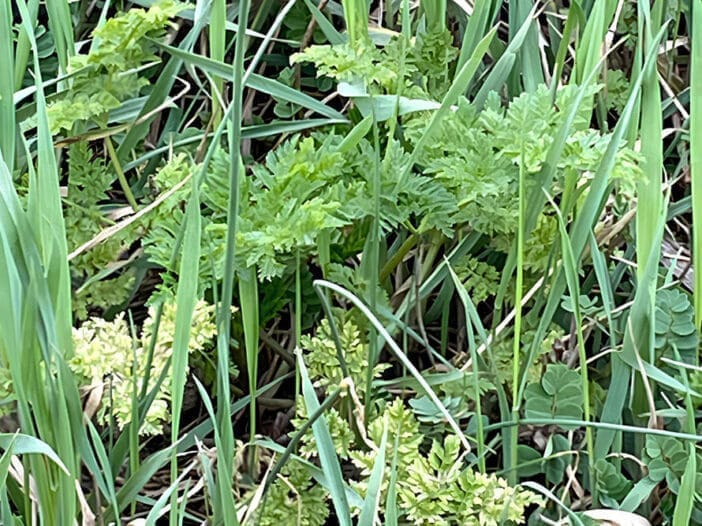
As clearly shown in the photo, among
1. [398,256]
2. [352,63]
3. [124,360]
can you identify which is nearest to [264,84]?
[352,63]

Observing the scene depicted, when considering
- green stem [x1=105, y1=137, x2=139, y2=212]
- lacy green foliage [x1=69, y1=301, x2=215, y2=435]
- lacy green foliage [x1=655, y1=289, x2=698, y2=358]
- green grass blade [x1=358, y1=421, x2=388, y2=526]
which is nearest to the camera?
green grass blade [x1=358, y1=421, x2=388, y2=526]

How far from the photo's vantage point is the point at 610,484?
2.86ft

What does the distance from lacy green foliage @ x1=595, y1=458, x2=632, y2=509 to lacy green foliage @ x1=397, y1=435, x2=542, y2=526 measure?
0.28 feet

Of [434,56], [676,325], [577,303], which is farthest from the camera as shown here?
[434,56]

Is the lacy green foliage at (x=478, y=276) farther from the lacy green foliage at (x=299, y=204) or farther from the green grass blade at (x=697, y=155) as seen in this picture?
the green grass blade at (x=697, y=155)

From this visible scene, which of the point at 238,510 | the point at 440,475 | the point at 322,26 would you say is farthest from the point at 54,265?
the point at 322,26

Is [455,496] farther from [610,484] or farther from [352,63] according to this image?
[352,63]

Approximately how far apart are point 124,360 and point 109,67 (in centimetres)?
35

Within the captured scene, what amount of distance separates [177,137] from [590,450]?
0.60 meters

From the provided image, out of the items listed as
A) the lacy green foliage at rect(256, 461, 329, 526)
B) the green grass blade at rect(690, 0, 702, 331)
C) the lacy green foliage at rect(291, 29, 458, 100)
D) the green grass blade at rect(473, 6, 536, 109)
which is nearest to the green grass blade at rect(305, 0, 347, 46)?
the lacy green foliage at rect(291, 29, 458, 100)

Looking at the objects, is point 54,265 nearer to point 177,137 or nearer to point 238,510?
point 238,510

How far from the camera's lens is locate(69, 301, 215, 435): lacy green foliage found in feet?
2.68

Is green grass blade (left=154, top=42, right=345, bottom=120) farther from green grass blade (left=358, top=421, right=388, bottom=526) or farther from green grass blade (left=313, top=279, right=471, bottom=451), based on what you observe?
green grass blade (left=358, top=421, right=388, bottom=526)

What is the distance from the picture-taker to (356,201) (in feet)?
2.97
